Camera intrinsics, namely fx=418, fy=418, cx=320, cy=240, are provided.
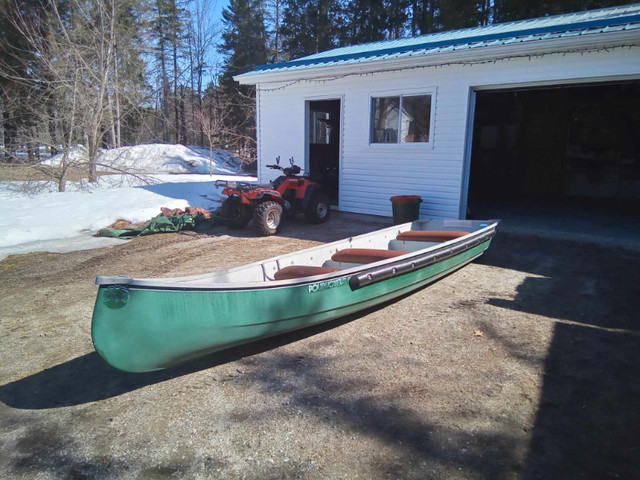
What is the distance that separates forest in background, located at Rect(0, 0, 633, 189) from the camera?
12766mm

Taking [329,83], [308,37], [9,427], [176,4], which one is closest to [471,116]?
[329,83]

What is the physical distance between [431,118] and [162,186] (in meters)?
7.29

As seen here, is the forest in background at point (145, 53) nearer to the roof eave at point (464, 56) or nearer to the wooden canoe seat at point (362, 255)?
the roof eave at point (464, 56)

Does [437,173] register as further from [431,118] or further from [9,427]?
[9,427]

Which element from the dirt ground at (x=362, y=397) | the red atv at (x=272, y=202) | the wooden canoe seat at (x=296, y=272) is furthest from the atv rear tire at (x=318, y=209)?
the wooden canoe seat at (x=296, y=272)

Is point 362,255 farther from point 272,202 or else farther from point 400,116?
point 400,116

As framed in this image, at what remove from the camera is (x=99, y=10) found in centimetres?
1352

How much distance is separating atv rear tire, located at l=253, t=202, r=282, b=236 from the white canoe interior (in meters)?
2.66

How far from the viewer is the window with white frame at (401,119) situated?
28.2 ft

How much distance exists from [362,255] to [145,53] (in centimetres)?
2427

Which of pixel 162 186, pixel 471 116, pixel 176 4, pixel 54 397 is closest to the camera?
pixel 54 397

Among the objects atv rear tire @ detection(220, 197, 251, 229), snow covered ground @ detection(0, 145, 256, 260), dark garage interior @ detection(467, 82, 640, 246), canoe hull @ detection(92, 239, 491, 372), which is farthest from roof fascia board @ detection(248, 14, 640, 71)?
canoe hull @ detection(92, 239, 491, 372)

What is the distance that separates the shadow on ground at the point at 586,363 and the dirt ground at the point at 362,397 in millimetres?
13

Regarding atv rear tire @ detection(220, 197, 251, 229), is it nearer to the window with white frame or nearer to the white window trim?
the white window trim
